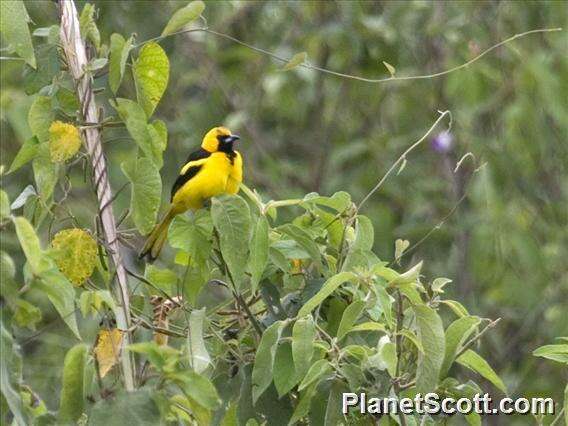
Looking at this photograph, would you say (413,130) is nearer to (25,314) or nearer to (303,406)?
(303,406)

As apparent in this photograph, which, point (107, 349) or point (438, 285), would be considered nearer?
point (107, 349)

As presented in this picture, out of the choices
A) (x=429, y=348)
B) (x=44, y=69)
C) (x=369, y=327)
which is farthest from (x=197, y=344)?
(x=44, y=69)

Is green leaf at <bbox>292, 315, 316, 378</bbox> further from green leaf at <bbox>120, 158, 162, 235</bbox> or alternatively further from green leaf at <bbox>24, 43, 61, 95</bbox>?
green leaf at <bbox>24, 43, 61, 95</bbox>

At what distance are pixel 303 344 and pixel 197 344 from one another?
0.72ft

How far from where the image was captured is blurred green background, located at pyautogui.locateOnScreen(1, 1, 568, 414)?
691 cm

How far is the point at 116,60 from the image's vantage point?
10.2ft

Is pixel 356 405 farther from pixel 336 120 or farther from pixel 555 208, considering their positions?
pixel 336 120

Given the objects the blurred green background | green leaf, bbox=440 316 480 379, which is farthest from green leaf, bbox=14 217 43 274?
the blurred green background

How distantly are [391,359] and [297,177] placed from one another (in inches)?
201

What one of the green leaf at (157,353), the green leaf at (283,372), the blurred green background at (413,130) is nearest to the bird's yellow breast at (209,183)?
the green leaf at (283,372)

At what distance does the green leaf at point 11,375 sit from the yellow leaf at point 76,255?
42 cm

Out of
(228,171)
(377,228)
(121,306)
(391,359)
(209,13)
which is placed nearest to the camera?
(391,359)

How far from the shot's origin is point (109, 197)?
3139mm

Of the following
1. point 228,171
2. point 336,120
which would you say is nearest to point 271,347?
point 228,171
